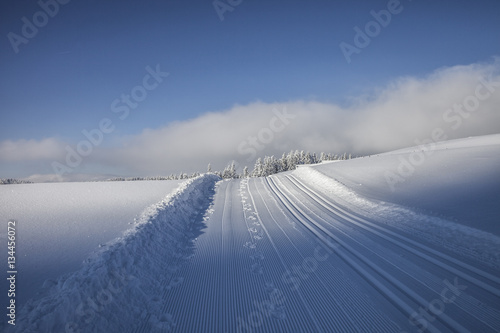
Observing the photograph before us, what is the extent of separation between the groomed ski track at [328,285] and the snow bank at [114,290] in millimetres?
371

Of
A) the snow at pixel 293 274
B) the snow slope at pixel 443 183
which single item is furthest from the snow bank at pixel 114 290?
the snow slope at pixel 443 183

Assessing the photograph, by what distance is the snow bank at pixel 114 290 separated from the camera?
4109 mm

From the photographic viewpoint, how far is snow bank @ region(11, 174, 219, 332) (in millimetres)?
4109

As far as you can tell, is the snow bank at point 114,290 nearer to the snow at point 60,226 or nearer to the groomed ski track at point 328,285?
the groomed ski track at point 328,285

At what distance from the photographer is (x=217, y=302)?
5.02 m

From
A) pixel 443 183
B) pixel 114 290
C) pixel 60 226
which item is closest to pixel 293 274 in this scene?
pixel 114 290

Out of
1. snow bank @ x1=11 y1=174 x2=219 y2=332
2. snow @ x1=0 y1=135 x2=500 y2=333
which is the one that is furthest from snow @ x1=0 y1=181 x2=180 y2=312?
snow bank @ x1=11 y1=174 x2=219 y2=332

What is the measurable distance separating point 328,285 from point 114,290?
16.2 feet

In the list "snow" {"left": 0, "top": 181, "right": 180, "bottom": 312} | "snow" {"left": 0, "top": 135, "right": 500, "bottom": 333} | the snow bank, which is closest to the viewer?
the snow bank

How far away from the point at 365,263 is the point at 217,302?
4.24 meters

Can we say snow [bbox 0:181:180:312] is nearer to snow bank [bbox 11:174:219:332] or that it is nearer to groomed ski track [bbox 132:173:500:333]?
snow bank [bbox 11:174:219:332]

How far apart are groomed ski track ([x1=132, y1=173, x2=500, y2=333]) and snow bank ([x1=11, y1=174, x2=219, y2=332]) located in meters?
0.37

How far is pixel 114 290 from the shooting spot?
501 centimetres

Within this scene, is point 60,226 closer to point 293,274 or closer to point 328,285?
point 293,274
